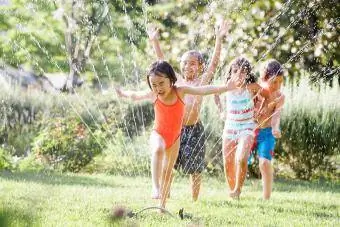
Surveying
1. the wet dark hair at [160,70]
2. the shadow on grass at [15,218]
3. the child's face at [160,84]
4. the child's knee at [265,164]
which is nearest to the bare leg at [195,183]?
the child's knee at [265,164]

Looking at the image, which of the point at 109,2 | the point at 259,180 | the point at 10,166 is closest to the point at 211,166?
the point at 259,180

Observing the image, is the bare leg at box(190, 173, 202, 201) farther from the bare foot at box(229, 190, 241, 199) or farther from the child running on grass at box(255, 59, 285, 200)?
the child running on grass at box(255, 59, 285, 200)

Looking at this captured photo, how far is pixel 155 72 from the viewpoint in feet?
13.5

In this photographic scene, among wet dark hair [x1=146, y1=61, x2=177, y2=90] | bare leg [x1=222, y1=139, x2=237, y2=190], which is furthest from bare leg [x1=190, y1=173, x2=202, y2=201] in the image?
wet dark hair [x1=146, y1=61, x2=177, y2=90]

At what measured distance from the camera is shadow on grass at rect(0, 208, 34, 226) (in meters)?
0.66

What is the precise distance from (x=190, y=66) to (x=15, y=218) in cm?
448

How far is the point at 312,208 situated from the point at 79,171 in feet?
17.4

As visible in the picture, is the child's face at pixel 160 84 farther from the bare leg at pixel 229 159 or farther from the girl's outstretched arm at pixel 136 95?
the bare leg at pixel 229 159

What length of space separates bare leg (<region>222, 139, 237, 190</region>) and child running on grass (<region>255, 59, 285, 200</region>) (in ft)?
0.82

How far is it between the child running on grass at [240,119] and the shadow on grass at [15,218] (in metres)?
4.70

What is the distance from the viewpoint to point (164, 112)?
4.37 m

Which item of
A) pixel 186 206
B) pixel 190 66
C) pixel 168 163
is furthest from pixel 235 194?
pixel 168 163

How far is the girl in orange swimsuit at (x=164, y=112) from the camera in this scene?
4129 mm

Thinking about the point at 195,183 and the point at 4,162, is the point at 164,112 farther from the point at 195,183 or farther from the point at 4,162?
the point at 4,162
